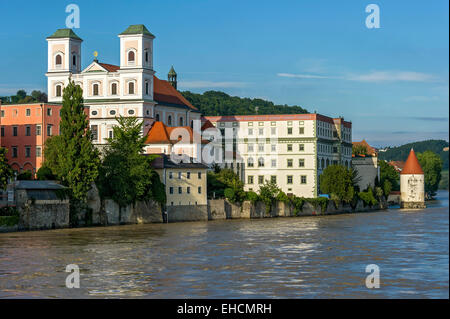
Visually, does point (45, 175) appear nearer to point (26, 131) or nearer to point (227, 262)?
point (26, 131)

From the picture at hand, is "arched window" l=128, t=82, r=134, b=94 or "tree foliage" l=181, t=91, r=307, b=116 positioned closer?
"arched window" l=128, t=82, r=134, b=94

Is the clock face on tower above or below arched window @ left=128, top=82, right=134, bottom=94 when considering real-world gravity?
below

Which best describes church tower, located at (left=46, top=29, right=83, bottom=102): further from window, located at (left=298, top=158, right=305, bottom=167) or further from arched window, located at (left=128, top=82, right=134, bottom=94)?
window, located at (left=298, top=158, right=305, bottom=167)

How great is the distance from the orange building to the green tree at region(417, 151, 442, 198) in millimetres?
96065

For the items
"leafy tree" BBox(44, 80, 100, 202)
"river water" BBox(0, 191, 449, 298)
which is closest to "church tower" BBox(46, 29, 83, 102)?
"leafy tree" BBox(44, 80, 100, 202)

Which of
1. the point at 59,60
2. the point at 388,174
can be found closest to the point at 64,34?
the point at 59,60

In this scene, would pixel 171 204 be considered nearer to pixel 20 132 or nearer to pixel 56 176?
pixel 56 176

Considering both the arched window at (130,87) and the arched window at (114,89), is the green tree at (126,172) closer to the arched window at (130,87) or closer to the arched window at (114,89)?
the arched window at (130,87)

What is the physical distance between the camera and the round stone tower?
118750mm

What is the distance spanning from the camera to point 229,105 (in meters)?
180

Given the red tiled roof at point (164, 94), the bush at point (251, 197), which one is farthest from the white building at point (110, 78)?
the bush at point (251, 197)
